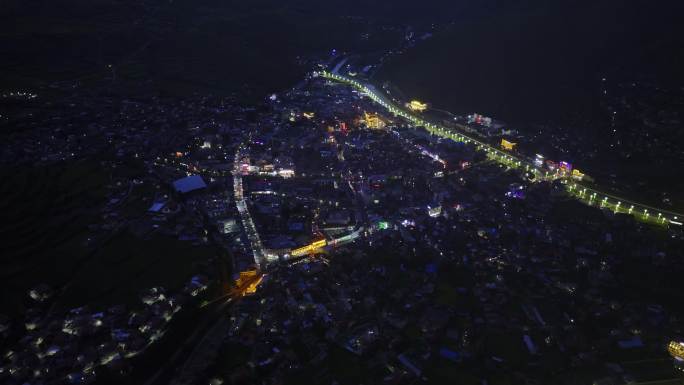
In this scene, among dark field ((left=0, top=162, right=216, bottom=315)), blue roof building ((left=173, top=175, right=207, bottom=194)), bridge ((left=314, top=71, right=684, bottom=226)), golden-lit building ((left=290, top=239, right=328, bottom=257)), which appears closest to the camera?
dark field ((left=0, top=162, right=216, bottom=315))

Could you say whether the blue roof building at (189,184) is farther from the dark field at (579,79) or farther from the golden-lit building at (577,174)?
the dark field at (579,79)

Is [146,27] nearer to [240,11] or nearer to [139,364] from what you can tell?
[240,11]

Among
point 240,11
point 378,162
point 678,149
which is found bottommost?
point 378,162

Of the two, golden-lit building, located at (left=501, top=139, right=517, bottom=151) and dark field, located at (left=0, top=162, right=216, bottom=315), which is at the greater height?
golden-lit building, located at (left=501, top=139, right=517, bottom=151)

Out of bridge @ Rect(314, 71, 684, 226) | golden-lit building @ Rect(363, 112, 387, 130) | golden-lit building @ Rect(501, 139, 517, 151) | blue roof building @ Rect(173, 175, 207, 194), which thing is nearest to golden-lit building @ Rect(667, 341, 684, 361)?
bridge @ Rect(314, 71, 684, 226)

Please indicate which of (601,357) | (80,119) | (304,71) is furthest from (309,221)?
(304,71)

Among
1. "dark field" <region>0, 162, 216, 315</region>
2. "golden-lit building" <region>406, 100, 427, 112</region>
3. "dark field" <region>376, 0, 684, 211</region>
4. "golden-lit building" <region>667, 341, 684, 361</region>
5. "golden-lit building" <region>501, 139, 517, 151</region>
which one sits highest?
"dark field" <region>376, 0, 684, 211</region>

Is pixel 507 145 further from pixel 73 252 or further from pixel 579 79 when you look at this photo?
pixel 73 252

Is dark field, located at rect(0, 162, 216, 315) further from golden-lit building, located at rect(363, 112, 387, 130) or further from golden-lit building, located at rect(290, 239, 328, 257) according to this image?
golden-lit building, located at rect(363, 112, 387, 130)
